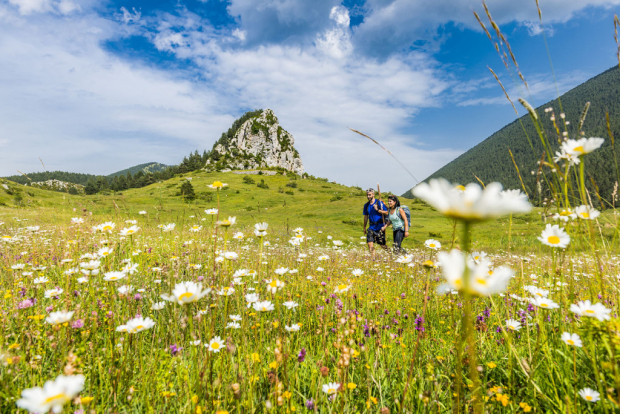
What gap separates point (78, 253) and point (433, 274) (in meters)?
5.97

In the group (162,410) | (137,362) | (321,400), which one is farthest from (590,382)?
(137,362)

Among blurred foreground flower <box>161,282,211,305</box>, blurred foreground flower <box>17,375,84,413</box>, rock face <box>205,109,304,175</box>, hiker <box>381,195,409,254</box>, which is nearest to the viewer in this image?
blurred foreground flower <box>17,375,84,413</box>

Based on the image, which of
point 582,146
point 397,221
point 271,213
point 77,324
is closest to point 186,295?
point 77,324

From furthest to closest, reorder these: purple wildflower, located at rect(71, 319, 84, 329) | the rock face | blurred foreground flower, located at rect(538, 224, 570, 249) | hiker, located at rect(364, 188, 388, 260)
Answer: the rock face → hiker, located at rect(364, 188, 388, 260) → purple wildflower, located at rect(71, 319, 84, 329) → blurred foreground flower, located at rect(538, 224, 570, 249)

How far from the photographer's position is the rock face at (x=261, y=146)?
87863mm

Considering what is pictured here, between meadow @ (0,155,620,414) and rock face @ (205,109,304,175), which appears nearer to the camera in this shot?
meadow @ (0,155,620,414)

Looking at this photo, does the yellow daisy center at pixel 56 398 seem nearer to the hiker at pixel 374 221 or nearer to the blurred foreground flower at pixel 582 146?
the blurred foreground flower at pixel 582 146

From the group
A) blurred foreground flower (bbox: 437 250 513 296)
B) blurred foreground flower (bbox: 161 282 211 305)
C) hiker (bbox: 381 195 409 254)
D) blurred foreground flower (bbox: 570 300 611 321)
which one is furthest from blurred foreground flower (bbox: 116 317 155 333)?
hiker (bbox: 381 195 409 254)

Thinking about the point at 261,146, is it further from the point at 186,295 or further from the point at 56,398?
the point at 56,398

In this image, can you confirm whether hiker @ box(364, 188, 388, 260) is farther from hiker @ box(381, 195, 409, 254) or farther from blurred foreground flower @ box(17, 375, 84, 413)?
blurred foreground flower @ box(17, 375, 84, 413)

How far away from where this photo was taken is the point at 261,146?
94938 millimetres

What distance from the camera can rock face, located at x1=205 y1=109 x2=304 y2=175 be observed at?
288 feet

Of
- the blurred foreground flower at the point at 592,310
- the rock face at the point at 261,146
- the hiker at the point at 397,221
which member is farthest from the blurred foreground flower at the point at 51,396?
the rock face at the point at 261,146

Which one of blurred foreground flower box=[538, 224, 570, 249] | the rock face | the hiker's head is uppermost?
the rock face
